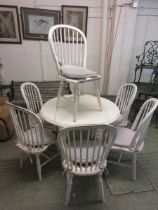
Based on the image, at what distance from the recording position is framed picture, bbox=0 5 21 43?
3.04 meters

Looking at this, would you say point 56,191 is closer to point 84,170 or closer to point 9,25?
point 84,170

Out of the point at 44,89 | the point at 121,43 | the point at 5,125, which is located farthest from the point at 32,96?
the point at 121,43

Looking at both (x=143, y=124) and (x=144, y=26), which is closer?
(x=143, y=124)

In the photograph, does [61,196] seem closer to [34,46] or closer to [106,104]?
[106,104]

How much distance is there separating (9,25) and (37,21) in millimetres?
505

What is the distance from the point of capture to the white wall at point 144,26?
3350mm

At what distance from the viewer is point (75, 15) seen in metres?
Answer: 3.20

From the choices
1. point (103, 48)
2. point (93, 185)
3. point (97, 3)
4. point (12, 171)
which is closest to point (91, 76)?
point (93, 185)

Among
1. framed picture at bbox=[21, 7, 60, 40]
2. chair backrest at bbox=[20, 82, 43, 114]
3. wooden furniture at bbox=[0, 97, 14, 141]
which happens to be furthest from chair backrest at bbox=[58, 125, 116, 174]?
framed picture at bbox=[21, 7, 60, 40]

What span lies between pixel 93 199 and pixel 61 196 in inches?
12.3

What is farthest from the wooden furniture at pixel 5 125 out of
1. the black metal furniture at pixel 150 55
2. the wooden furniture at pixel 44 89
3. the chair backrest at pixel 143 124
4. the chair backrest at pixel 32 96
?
the black metal furniture at pixel 150 55

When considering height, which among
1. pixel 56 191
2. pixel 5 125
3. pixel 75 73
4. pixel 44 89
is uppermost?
pixel 75 73

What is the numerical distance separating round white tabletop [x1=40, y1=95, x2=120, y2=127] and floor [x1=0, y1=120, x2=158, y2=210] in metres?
0.71

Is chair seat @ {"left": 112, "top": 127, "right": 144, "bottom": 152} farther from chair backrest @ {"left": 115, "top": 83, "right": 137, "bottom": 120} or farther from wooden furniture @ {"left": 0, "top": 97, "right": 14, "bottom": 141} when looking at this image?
wooden furniture @ {"left": 0, "top": 97, "right": 14, "bottom": 141}
